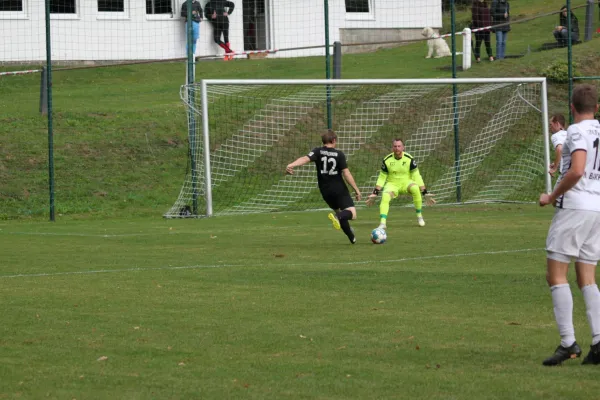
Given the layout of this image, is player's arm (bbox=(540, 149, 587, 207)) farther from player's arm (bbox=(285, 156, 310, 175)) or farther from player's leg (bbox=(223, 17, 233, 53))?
player's leg (bbox=(223, 17, 233, 53))

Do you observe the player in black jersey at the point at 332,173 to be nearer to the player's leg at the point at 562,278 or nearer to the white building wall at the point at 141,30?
the player's leg at the point at 562,278

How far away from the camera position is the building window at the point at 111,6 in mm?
33219

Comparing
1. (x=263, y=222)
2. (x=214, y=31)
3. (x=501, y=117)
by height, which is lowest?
(x=263, y=222)

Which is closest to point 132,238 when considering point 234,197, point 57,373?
point 234,197

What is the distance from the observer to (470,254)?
13648 mm

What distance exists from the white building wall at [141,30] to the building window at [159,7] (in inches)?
11.2

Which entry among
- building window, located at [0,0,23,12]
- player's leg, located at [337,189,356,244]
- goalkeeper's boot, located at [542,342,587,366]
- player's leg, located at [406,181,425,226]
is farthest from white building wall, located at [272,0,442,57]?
goalkeeper's boot, located at [542,342,587,366]

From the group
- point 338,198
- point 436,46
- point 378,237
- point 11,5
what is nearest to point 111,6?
point 11,5

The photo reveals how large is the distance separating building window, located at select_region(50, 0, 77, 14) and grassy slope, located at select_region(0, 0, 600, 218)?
1.88 meters

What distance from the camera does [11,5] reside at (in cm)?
3142

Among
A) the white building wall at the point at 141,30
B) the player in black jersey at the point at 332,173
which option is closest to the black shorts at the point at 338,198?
the player in black jersey at the point at 332,173

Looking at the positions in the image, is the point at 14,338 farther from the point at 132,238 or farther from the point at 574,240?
the point at 132,238

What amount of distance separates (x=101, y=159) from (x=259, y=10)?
1262 centimetres

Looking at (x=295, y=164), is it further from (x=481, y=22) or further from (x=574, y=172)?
(x=481, y=22)
